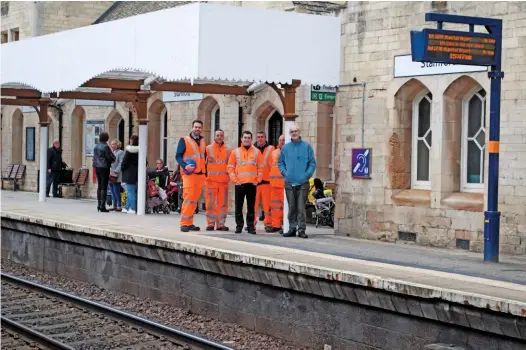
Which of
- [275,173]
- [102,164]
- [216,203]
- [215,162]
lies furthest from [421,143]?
[102,164]

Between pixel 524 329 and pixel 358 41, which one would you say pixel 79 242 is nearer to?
pixel 358 41

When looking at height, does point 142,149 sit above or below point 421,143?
below

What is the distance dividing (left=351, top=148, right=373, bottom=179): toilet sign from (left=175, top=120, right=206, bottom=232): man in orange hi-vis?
2494mm

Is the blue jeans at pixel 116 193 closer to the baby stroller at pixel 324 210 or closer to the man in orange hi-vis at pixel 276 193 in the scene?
the baby stroller at pixel 324 210

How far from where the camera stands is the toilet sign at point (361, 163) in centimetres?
1703

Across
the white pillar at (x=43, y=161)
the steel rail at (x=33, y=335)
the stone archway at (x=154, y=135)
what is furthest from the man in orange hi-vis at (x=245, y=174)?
the stone archway at (x=154, y=135)

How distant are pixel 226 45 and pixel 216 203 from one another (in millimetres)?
2916

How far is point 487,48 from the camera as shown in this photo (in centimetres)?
1275

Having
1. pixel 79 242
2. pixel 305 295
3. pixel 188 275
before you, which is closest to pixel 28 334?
pixel 188 275

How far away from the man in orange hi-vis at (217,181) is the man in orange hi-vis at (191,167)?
0.25 meters

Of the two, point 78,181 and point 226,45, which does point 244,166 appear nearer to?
point 226,45

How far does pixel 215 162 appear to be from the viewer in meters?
17.1

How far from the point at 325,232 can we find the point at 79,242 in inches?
168

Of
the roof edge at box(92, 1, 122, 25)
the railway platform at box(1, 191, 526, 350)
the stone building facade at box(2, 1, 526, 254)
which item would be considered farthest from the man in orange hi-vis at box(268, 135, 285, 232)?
the roof edge at box(92, 1, 122, 25)
